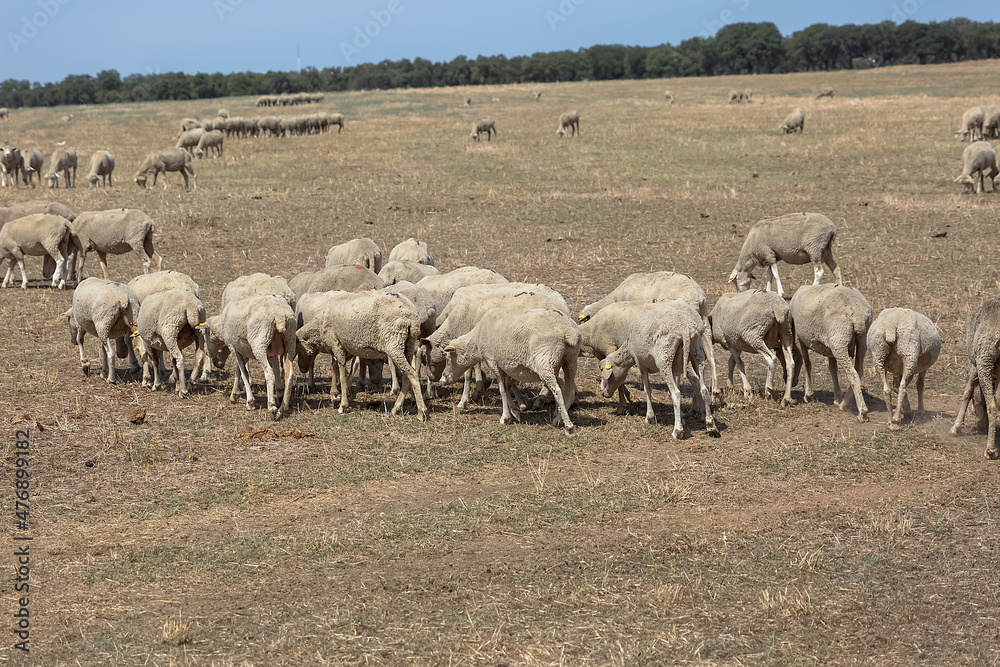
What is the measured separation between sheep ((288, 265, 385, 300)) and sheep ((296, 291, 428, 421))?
214cm

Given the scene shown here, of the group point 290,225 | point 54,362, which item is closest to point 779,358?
point 54,362

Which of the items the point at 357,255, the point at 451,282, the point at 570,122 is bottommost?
the point at 451,282

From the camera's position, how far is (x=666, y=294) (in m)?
13.0

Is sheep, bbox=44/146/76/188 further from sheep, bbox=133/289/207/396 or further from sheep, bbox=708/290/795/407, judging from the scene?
sheep, bbox=708/290/795/407

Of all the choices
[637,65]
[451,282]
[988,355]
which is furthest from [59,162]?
[637,65]

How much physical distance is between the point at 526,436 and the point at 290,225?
15117 mm

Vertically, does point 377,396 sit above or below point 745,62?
below

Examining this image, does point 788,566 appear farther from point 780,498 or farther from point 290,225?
point 290,225

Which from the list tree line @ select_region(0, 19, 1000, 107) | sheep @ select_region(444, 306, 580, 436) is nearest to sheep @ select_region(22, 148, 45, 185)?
sheep @ select_region(444, 306, 580, 436)

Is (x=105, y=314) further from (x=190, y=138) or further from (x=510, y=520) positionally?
(x=190, y=138)

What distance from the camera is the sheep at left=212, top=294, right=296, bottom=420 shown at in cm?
1173

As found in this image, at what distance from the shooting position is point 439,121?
5116cm

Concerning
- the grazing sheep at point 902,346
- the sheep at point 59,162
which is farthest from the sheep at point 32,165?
the grazing sheep at point 902,346

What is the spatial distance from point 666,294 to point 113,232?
11.8m
